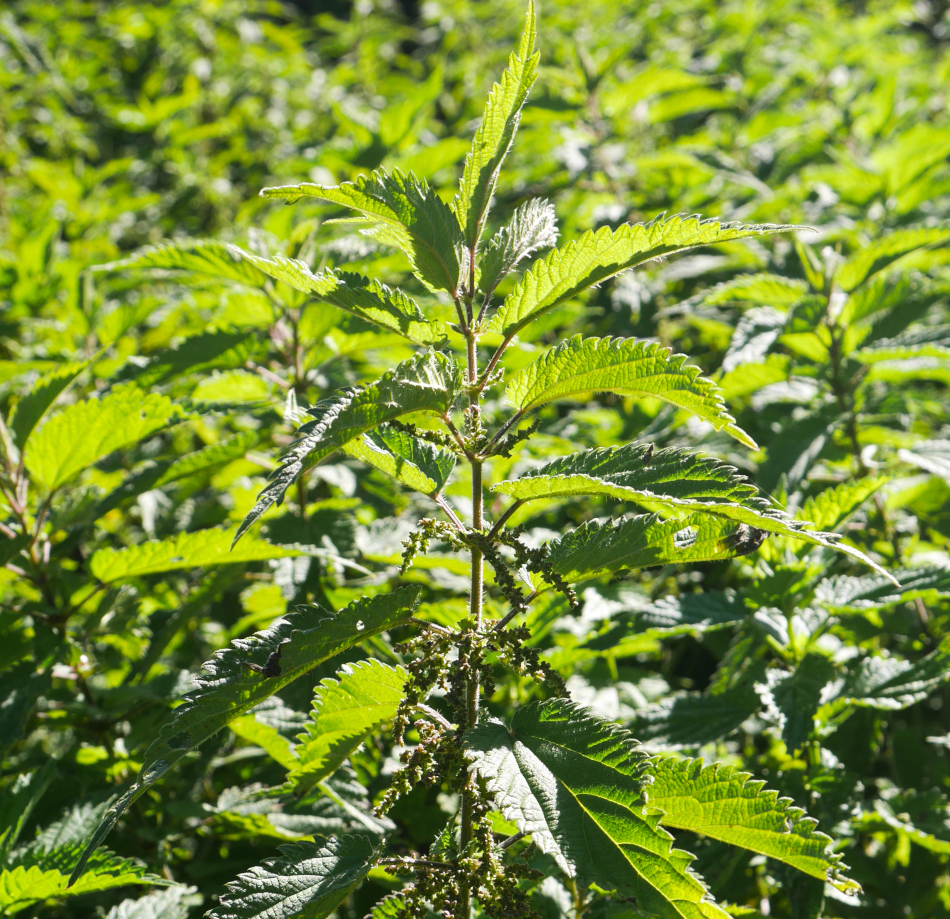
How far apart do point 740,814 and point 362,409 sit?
0.78 m

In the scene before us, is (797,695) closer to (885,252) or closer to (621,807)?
(621,807)

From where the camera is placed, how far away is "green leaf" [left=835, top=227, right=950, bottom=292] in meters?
2.25

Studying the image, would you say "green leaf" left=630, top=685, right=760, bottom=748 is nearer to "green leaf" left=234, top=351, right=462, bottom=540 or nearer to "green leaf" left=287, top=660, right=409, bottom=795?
"green leaf" left=287, top=660, right=409, bottom=795

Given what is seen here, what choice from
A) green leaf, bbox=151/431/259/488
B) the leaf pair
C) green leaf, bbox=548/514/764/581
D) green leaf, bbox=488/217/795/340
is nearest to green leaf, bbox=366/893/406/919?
the leaf pair

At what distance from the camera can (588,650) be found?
183 cm

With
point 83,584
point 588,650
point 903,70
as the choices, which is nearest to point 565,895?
point 588,650

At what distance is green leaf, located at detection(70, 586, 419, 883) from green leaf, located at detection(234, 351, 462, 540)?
195mm

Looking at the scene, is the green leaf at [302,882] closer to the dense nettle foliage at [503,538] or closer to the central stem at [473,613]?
the dense nettle foliage at [503,538]

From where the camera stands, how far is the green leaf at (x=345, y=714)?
4.04 ft

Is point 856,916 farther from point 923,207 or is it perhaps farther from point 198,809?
point 923,207

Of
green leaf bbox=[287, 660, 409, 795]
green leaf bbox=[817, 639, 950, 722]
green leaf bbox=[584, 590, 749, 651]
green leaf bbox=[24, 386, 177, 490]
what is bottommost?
green leaf bbox=[287, 660, 409, 795]

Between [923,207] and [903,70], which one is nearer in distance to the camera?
[923,207]

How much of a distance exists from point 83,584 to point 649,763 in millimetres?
1631

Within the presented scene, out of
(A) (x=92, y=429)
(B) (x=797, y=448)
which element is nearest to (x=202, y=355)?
(A) (x=92, y=429)
